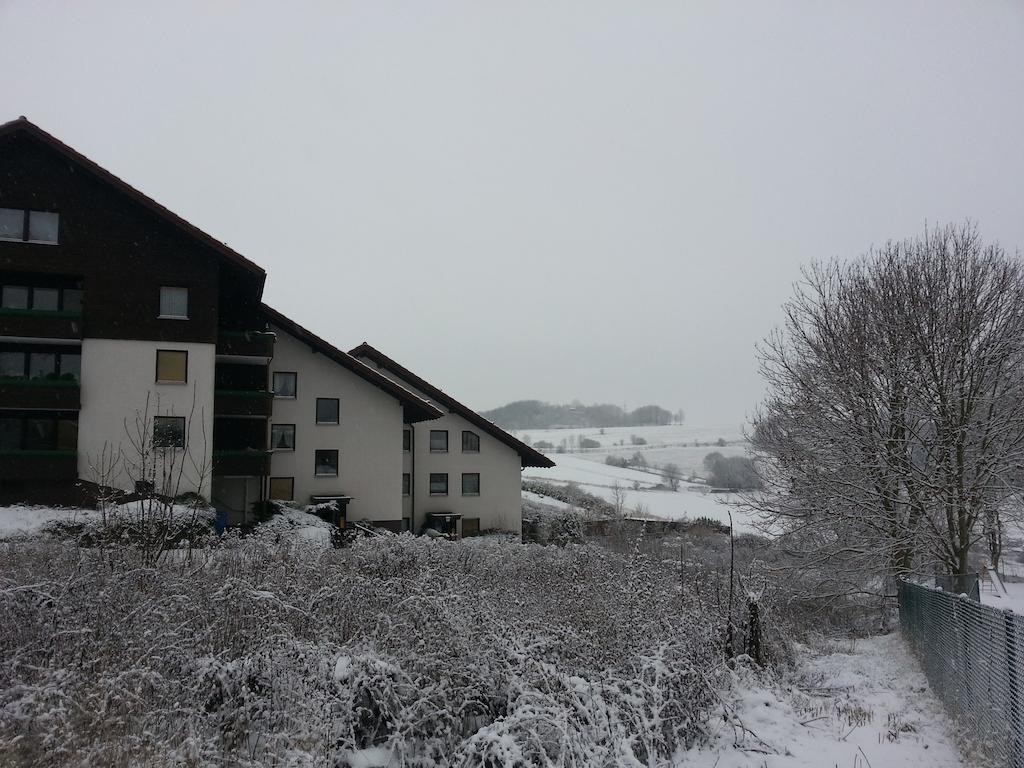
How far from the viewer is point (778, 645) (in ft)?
39.4

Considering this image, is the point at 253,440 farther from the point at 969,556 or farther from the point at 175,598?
the point at 969,556

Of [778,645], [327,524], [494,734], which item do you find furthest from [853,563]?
[327,524]

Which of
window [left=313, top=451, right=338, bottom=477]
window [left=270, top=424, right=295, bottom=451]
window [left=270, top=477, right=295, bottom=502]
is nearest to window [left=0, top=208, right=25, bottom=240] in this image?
window [left=270, top=424, right=295, bottom=451]

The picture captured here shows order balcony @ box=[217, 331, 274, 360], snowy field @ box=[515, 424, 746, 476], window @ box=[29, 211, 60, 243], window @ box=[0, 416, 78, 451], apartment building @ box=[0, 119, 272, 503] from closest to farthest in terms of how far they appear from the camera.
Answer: apartment building @ box=[0, 119, 272, 503], window @ box=[0, 416, 78, 451], window @ box=[29, 211, 60, 243], balcony @ box=[217, 331, 274, 360], snowy field @ box=[515, 424, 746, 476]

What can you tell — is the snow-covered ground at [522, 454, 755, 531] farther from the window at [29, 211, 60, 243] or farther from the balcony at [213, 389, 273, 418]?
the window at [29, 211, 60, 243]

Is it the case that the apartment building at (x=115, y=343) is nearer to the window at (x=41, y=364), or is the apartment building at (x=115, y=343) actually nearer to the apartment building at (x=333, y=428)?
the window at (x=41, y=364)

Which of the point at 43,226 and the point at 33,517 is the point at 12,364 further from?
the point at 33,517

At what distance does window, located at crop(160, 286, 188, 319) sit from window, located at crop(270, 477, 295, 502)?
768cm

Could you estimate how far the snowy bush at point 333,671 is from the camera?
245 inches

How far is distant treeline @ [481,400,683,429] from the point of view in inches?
5551

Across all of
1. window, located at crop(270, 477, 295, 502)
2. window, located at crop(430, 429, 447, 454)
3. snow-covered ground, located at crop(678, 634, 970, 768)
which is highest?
window, located at crop(430, 429, 447, 454)

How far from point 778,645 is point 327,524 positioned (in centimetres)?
1752

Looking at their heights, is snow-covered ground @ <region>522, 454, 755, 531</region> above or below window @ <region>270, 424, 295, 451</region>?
below

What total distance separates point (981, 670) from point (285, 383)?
25947 mm
